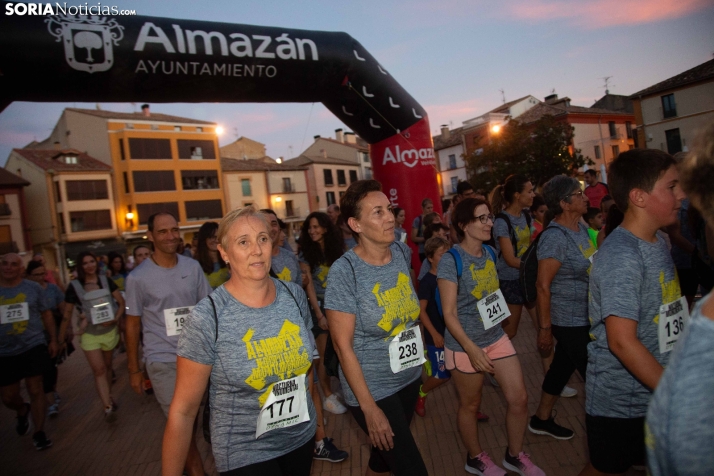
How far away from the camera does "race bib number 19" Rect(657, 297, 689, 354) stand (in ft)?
6.99

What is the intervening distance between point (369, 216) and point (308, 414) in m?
1.10

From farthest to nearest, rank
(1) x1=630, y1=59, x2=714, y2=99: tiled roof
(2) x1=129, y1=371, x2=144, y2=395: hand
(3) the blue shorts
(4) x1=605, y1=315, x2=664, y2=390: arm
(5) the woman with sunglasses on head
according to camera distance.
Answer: (1) x1=630, y1=59, x2=714, y2=99: tiled roof
(3) the blue shorts
(2) x1=129, y1=371, x2=144, y2=395: hand
(5) the woman with sunglasses on head
(4) x1=605, y1=315, x2=664, y2=390: arm

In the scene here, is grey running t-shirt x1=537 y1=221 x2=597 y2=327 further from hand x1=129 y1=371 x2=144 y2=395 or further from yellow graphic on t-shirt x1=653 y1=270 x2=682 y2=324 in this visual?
hand x1=129 y1=371 x2=144 y2=395

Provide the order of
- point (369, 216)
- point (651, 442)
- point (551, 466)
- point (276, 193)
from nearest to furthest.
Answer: point (651, 442) → point (369, 216) → point (551, 466) → point (276, 193)

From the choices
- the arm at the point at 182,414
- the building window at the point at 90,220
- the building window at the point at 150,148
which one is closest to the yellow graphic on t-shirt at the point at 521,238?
the arm at the point at 182,414

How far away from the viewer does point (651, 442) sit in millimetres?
1121

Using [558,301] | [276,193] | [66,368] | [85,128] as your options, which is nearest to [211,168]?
[276,193]

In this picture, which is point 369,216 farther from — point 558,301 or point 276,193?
point 276,193

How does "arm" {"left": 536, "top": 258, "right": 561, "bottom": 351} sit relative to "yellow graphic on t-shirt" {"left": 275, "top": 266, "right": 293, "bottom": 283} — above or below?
below

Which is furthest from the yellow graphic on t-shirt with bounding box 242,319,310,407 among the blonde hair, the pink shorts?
the pink shorts

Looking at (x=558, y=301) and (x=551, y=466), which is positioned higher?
(x=558, y=301)

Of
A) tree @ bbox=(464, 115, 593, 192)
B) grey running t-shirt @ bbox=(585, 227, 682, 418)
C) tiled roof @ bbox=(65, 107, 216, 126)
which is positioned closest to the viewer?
grey running t-shirt @ bbox=(585, 227, 682, 418)

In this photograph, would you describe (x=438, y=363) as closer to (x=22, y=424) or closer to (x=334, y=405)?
(x=334, y=405)

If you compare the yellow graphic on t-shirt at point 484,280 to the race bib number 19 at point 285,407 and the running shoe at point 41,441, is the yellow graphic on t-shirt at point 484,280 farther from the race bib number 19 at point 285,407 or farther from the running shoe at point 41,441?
the running shoe at point 41,441
